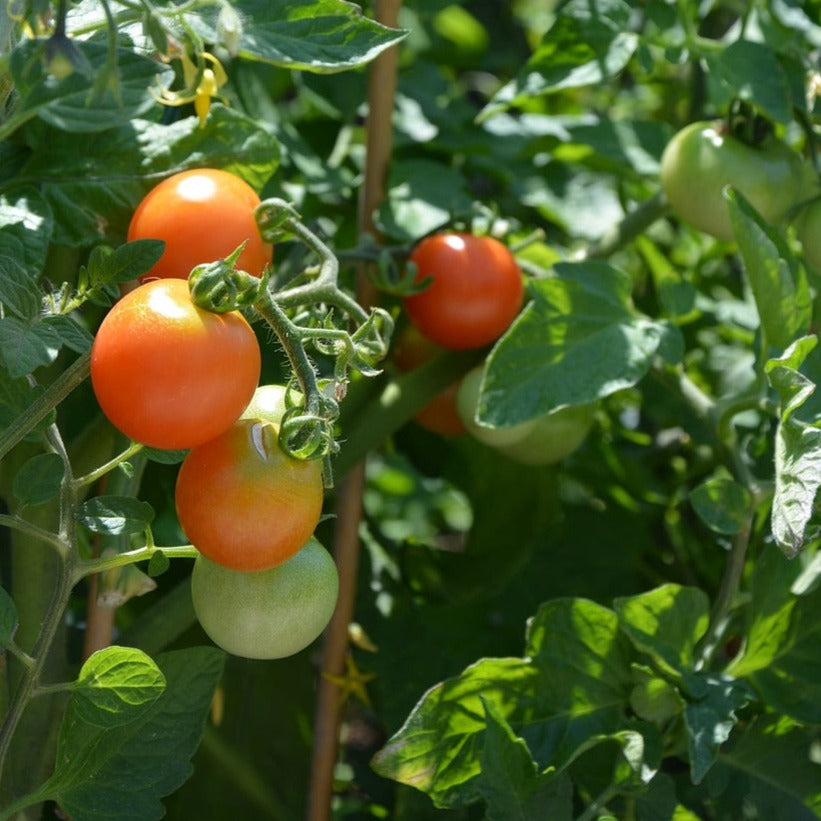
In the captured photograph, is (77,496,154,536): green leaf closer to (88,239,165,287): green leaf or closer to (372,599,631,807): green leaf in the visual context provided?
(88,239,165,287): green leaf

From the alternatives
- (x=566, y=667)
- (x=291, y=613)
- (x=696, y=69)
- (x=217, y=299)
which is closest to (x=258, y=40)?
(x=217, y=299)

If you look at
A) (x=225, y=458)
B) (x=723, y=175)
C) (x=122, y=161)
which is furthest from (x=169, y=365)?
(x=723, y=175)

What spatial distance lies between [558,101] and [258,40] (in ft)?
2.74

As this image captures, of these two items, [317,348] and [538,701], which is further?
[538,701]

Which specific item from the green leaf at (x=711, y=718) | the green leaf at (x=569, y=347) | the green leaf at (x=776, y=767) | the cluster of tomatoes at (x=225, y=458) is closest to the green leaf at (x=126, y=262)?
the cluster of tomatoes at (x=225, y=458)

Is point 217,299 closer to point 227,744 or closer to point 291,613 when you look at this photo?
point 291,613

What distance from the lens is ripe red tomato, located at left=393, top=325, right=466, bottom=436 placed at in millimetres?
917

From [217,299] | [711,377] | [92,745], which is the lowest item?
[711,377]

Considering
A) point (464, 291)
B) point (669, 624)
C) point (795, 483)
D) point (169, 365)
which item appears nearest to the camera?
point (169, 365)

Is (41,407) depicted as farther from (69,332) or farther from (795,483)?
(795,483)

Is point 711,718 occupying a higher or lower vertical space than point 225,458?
lower

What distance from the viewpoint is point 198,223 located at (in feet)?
1.96

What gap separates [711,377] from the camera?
117cm

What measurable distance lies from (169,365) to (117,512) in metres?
0.10
